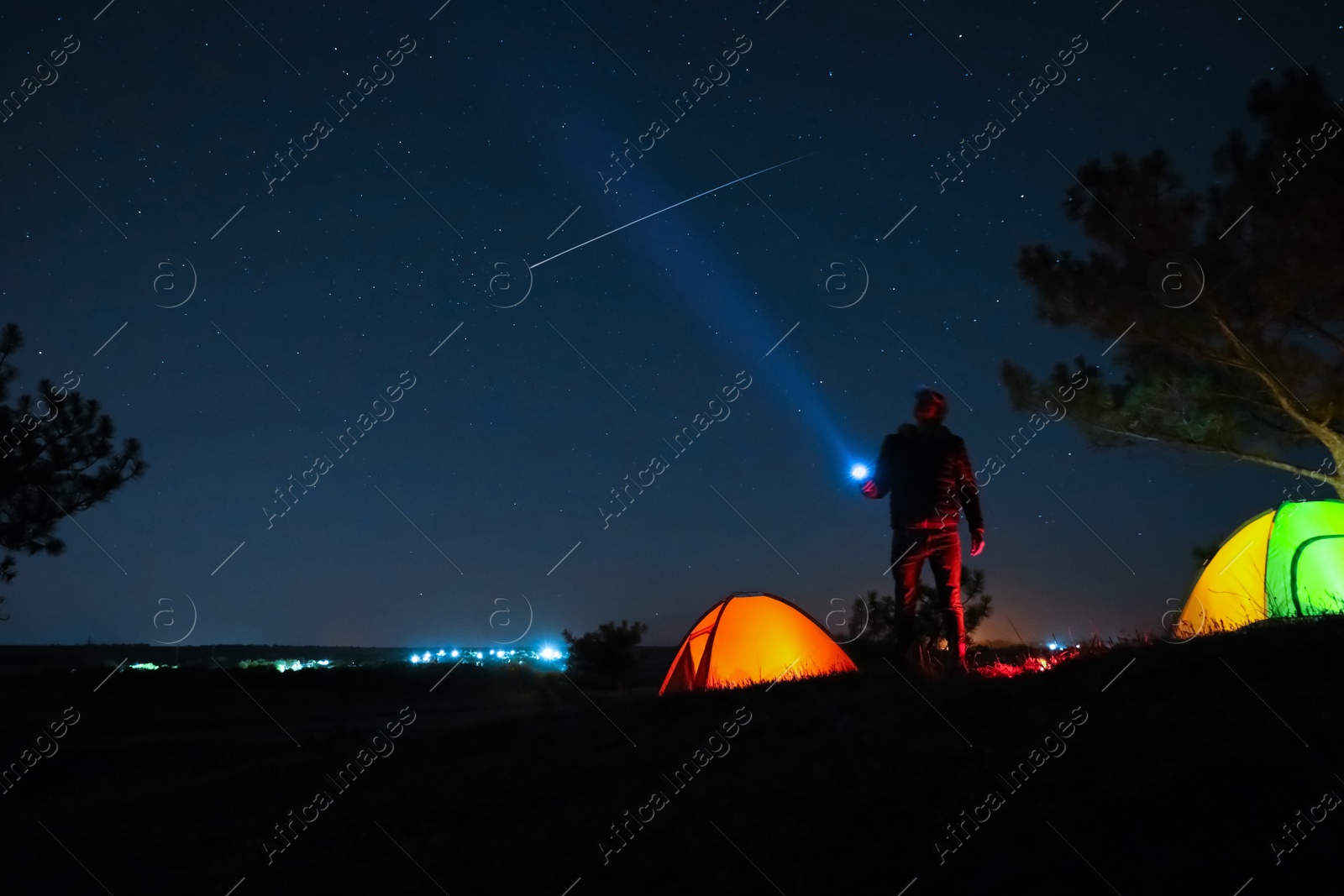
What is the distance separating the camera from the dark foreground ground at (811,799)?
3395mm

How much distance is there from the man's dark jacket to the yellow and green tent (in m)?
2.56

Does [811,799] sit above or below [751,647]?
below

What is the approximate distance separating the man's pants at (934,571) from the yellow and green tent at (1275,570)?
2.33 metres

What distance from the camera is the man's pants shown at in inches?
334

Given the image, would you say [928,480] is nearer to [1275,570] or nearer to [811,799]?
[1275,570]

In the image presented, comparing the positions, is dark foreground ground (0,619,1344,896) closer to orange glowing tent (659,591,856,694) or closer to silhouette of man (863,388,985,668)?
silhouette of man (863,388,985,668)

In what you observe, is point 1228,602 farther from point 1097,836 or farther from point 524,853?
point 524,853

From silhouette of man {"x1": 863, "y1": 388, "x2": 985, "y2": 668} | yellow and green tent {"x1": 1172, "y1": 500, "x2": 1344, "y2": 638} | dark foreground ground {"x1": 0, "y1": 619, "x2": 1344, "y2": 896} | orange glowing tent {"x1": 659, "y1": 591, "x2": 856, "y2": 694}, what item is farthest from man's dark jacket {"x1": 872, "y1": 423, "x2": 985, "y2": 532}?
yellow and green tent {"x1": 1172, "y1": 500, "x2": 1344, "y2": 638}

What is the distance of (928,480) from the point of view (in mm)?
8516

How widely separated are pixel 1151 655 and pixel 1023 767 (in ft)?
7.34

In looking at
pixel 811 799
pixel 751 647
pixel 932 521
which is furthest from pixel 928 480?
pixel 811 799

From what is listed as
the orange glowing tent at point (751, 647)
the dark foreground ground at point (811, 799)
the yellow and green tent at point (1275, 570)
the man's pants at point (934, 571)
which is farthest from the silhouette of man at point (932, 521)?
the yellow and green tent at point (1275, 570)

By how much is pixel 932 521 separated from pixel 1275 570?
424cm

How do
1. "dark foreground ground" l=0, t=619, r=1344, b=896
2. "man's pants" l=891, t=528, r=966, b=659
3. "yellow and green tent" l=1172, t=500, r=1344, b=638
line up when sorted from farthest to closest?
1. "yellow and green tent" l=1172, t=500, r=1344, b=638
2. "man's pants" l=891, t=528, r=966, b=659
3. "dark foreground ground" l=0, t=619, r=1344, b=896
